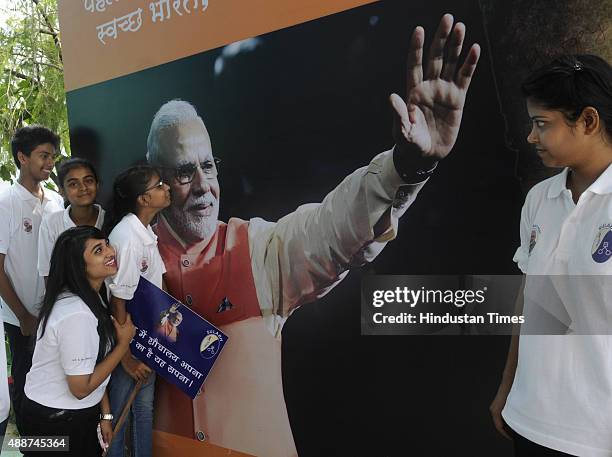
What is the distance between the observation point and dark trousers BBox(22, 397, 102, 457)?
2.03m

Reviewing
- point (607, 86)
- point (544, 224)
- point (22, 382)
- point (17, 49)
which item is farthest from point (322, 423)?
point (17, 49)

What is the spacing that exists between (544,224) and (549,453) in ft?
1.66

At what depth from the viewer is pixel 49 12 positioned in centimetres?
508

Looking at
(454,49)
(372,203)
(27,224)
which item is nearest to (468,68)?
(454,49)

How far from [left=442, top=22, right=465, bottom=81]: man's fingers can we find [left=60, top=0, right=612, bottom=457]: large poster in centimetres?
3

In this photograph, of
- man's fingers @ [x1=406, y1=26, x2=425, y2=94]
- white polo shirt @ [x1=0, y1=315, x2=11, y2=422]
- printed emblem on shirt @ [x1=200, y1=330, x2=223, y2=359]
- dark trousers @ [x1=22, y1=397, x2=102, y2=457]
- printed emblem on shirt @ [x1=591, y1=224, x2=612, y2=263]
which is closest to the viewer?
printed emblem on shirt @ [x1=591, y1=224, x2=612, y2=263]

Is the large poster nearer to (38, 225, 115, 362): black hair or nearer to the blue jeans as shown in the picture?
the blue jeans

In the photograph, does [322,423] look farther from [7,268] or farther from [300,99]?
[7,268]

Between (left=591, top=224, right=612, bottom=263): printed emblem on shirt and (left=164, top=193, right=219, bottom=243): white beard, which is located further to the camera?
(left=164, top=193, right=219, bottom=243): white beard

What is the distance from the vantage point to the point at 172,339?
250 cm

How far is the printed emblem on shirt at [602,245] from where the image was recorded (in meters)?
1.10

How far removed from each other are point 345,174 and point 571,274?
98 centimetres

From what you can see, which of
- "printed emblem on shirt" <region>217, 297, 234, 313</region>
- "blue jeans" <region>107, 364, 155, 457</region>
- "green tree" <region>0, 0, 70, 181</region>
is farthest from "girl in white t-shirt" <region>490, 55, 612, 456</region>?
"green tree" <region>0, 0, 70, 181</region>

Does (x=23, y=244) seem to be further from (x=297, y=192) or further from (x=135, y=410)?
(x=297, y=192)
